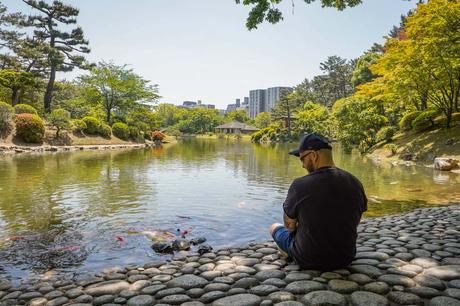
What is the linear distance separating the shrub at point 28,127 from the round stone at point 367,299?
985 inches

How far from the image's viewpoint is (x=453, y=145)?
16.6 metres

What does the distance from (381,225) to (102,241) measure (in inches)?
183

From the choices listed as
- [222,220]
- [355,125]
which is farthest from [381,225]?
[355,125]

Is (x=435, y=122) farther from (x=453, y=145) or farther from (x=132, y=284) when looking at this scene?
(x=132, y=284)

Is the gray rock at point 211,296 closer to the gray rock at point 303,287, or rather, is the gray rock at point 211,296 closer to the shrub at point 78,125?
the gray rock at point 303,287

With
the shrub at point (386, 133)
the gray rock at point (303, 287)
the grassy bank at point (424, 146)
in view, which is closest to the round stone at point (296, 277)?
the gray rock at point (303, 287)

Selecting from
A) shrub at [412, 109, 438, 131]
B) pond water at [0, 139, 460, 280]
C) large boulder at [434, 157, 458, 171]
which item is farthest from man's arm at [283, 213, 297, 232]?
shrub at [412, 109, 438, 131]

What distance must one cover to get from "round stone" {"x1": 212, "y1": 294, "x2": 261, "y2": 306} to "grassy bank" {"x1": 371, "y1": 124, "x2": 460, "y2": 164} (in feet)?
53.8

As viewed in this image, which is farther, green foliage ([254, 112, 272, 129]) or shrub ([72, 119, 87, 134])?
green foliage ([254, 112, 272, 129])

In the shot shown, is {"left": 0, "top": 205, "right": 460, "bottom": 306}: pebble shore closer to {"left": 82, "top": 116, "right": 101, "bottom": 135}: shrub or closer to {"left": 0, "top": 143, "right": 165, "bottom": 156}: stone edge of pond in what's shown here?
{"left": 0, "top": 143, "right": 165, "bottom": 156}: stone edge of pond

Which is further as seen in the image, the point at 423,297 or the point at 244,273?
the point at 244,273

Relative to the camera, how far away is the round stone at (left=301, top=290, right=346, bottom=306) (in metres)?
2.48

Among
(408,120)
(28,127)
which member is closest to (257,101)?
(408,120)

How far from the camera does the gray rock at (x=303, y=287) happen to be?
274 centimetres
